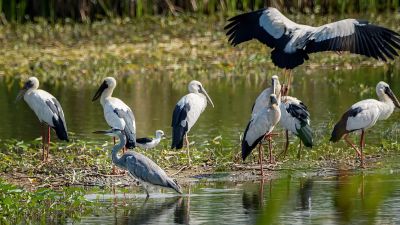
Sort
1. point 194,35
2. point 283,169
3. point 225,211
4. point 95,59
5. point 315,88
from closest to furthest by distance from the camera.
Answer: point 225,211
point 283,169
point 315,88
point 95,59
point 194,35

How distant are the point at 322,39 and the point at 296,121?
117 cm

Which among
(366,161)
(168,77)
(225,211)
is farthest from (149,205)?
(168,77)

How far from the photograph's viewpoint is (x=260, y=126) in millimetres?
12938

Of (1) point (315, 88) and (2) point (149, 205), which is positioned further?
(1) point (315, 88)

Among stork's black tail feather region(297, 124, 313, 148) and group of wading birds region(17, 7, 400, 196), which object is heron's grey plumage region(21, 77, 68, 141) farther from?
stork's black tail feather region(297, 124, 313, 148)

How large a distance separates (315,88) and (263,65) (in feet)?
8.51

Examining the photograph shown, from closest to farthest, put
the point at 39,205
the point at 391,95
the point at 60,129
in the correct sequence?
the point at 39,205, the point at 60,129, the point at 391,95

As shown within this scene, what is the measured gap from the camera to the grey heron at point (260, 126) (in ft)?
42.1

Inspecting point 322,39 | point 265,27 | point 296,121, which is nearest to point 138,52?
point 265,27

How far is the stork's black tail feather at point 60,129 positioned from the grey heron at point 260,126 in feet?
7.25

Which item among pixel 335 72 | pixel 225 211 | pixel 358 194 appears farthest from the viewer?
pixel 335 72

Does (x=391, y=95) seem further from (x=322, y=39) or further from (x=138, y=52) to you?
(x=138, y=52)

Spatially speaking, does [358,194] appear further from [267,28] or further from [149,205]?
[267,28]

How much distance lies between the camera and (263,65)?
73.3 ft
